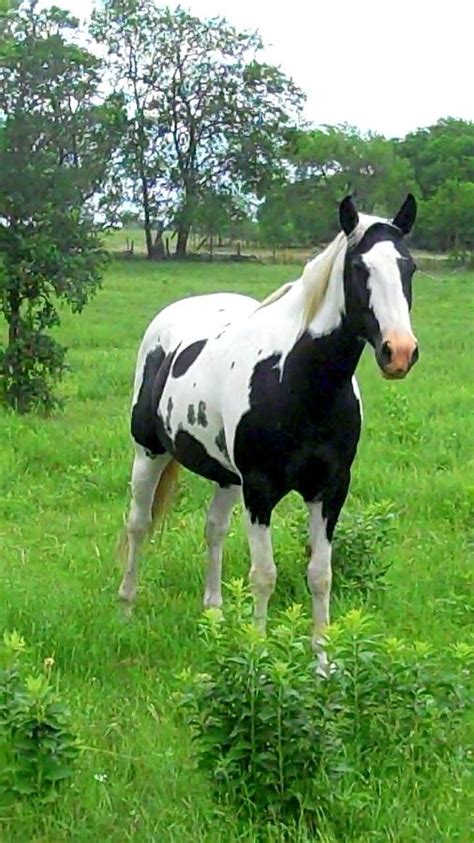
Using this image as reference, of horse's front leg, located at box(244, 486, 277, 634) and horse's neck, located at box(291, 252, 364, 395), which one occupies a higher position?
horse's neck, located at box(291, 252, 364, 395)

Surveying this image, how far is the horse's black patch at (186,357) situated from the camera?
16.6 ft

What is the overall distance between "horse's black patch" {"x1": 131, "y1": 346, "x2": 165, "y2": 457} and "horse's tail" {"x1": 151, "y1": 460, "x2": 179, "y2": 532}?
169 millimetres

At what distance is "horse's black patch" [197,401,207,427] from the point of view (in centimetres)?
482

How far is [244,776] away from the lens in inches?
124

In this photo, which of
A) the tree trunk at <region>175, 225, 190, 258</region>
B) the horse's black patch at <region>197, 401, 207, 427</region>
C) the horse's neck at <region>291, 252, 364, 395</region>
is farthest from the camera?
the tree trunk at <region>175, 225, 190, 258</region>

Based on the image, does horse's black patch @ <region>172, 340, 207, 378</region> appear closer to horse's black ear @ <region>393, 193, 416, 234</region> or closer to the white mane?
the white mane

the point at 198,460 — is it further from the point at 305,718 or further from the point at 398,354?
the point at 305,718

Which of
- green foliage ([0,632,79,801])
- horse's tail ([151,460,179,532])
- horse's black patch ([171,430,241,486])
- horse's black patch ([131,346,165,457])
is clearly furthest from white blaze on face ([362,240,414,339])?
horse's tail ([151,460,179,532])

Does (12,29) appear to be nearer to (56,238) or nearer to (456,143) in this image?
(56,238)

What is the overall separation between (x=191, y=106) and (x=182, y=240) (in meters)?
5.68

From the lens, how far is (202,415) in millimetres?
4832

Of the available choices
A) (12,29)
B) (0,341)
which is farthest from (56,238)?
(0,341)

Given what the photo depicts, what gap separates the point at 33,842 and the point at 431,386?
351 inches

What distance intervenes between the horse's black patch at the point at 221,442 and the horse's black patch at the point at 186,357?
452mm
